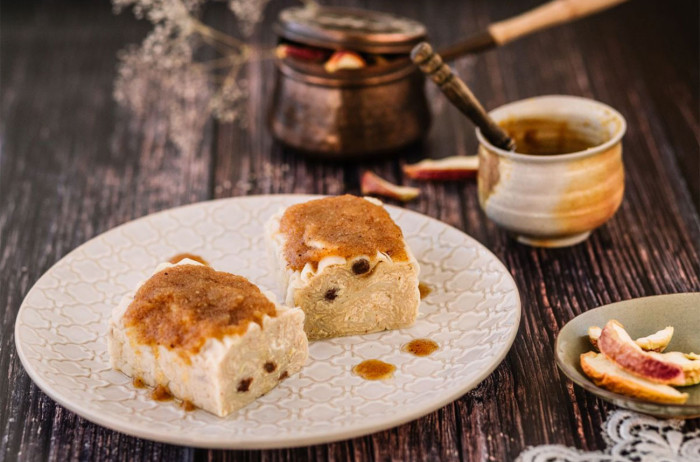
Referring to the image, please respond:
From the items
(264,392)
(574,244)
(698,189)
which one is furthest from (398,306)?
(698,189)

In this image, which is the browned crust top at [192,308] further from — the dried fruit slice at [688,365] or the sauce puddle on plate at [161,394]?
the dried fruit slice at [688,365]

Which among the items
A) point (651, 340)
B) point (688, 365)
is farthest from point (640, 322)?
point (688, 365)

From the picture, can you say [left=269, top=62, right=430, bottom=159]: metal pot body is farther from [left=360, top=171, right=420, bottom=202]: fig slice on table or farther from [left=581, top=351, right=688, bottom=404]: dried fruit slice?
[left=581, top=351, right=688, bottom=404]: dried fruit slice

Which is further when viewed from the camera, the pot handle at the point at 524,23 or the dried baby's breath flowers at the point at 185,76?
the dried baby's breath flowers at the point at 185,76

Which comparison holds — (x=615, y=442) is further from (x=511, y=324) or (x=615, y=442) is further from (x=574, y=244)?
(x=574, y=244)

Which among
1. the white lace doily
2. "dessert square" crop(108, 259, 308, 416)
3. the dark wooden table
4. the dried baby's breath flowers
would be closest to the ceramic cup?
the dark wooden table

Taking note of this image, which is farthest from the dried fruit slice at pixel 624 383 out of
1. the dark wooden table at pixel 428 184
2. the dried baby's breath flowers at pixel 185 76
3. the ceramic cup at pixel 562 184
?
the dried baby's breath flowers at pixel 185 76

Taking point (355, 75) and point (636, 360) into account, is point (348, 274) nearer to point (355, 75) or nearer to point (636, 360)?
point (636, 360)
